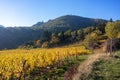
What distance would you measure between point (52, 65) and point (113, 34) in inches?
961

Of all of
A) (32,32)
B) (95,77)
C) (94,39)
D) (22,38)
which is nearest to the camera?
(95,77)

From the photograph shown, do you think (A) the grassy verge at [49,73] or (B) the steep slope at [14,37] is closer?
(A) the grassy verge at [49,73]

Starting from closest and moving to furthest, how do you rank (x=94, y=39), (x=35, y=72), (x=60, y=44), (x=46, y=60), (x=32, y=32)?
(x=35, y=72)
(x=46, y=60)
(x=94, y=39)
(x=60, y=44)
(x=32, y=32)

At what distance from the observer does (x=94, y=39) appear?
79.8 m

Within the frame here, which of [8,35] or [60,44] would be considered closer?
[60,44]

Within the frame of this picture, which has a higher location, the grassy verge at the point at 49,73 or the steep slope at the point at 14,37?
the steep slope at the point at 14,37

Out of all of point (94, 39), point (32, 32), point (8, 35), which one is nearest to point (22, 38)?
point (8, 35)

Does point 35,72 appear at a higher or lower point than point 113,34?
lower

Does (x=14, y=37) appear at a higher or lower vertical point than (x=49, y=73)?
higher

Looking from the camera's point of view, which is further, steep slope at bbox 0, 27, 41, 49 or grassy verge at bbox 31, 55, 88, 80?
steep slope at bbox 0, 27, 41, 49

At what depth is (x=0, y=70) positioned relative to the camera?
77.5 feet

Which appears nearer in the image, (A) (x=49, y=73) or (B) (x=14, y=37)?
(A) (x=49, y=73)

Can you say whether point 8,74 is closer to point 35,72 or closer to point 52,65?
point 35,72

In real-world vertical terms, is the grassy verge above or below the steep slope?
below
